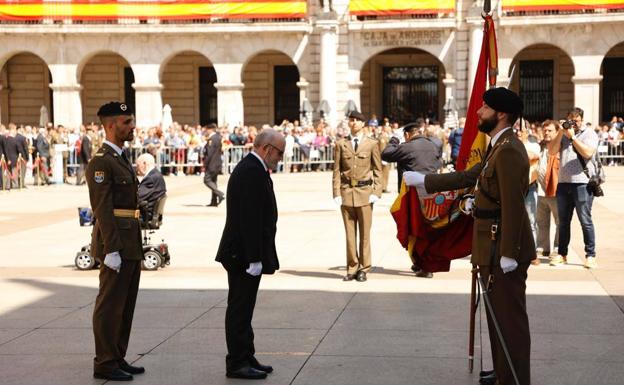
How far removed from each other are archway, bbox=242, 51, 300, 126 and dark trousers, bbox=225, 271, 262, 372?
121ft

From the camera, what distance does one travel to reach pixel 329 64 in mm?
38219

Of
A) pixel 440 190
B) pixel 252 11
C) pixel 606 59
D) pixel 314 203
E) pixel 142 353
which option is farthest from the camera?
pixel 606 59

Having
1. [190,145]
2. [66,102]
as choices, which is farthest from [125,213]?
[66,102]

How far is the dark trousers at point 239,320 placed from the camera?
698 cm

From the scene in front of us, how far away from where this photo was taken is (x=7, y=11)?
128 feet

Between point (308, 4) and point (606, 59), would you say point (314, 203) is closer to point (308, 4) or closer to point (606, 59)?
point (308, 4)

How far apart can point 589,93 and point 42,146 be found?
19969 mm

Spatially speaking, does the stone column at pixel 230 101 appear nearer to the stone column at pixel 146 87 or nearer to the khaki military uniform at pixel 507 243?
the stone column at pixel 146 87

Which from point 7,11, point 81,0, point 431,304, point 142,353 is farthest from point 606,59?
point 142,353

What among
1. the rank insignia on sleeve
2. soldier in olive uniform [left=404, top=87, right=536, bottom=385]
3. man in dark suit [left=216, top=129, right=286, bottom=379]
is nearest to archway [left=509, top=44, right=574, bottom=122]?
man in dark suit [left=216, top=129, right=286, bottom=379]

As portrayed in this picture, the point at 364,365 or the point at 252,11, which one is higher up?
the point at 252,11

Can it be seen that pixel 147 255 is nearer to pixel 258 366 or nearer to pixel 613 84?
pixel 258 366

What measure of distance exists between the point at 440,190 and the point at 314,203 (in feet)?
44.6

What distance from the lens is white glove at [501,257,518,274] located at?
627cm
